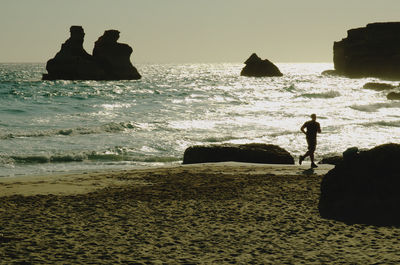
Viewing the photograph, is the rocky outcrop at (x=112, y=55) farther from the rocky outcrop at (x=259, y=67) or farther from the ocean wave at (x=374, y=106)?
the ocean wave at (x=374, y=106)

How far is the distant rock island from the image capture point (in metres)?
90.7

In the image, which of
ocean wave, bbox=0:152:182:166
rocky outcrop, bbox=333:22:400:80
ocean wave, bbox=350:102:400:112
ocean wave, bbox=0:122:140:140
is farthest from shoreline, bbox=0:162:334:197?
rocky outcrop, bbox=333:22:400:80

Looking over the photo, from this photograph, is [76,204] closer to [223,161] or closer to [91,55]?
[223,161]

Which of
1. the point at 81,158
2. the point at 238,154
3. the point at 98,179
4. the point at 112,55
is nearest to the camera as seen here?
the point at 98,179

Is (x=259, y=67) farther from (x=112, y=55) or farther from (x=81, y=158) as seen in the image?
(x=81, y=158)

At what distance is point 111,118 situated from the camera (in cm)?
3556

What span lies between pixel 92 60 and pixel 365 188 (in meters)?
90.8

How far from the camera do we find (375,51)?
362ft

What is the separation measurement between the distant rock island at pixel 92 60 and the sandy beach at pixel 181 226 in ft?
267

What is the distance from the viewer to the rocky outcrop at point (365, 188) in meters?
8.59

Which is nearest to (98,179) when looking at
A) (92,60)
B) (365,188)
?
(365,188)

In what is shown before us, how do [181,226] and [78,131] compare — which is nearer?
[181,226]

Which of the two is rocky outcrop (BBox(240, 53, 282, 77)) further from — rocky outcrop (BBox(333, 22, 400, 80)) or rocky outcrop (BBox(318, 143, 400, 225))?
rocky outcrop (BBox(318, 143, 400, 225))

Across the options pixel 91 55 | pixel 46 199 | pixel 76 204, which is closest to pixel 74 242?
pixel 76 204
